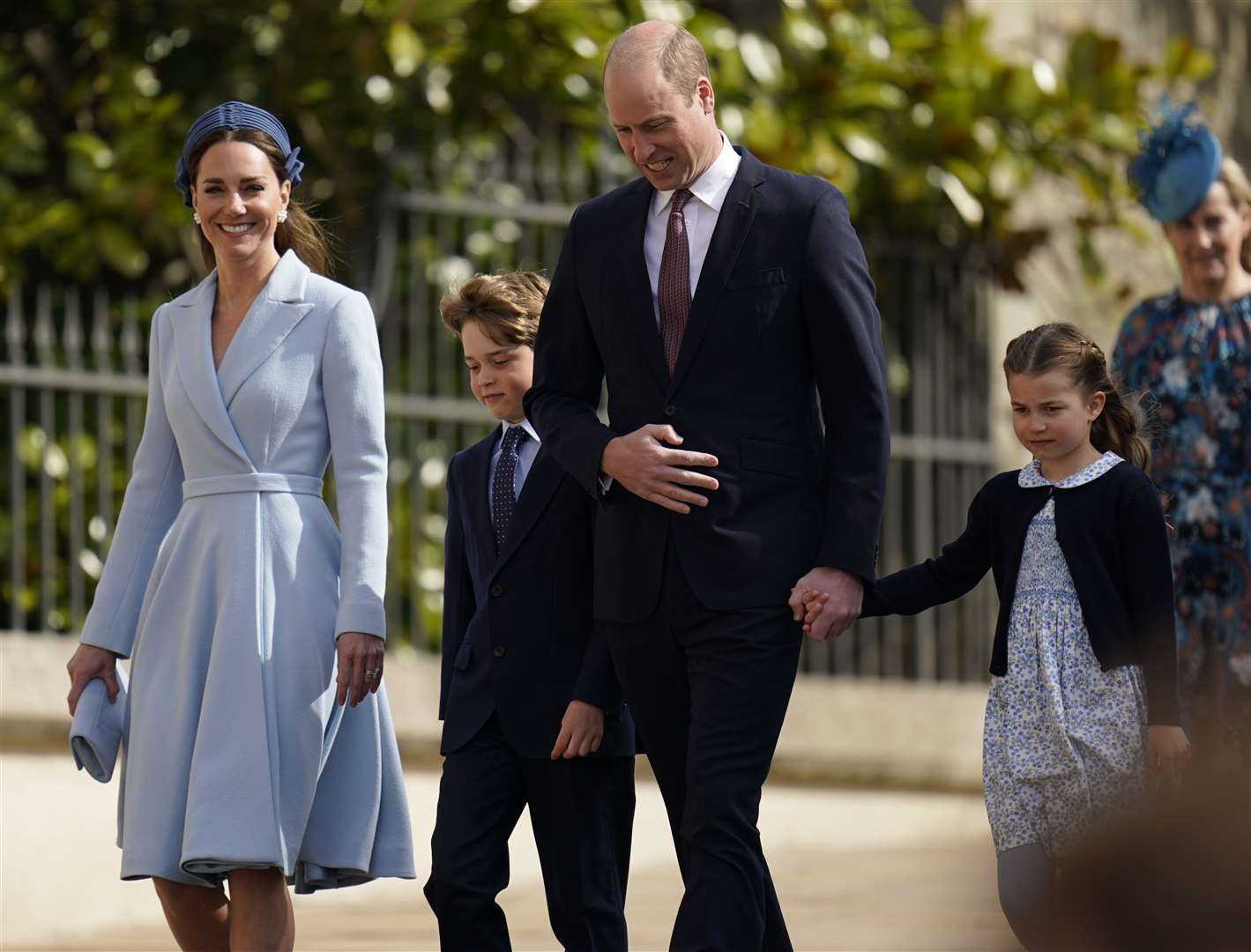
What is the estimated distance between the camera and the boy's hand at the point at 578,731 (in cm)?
437

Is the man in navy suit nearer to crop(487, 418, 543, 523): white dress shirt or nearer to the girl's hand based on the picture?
crop(487, 418, 543, 523): white dress shirt

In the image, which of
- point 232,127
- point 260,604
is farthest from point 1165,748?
point 232,127

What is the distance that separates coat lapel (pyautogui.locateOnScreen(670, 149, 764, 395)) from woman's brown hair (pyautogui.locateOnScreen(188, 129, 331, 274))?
95 centimetres

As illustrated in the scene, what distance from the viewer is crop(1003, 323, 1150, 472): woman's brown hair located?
14.3ft

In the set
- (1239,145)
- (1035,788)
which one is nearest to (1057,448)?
(1035,788)

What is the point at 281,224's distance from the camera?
15.1 ft

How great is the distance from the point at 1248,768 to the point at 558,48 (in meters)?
5.96

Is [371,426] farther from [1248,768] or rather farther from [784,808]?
[784,808]

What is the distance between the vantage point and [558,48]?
8234mm

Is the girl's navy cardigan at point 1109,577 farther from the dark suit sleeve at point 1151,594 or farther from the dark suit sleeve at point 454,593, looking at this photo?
the dark suit sleeve at point 454,593

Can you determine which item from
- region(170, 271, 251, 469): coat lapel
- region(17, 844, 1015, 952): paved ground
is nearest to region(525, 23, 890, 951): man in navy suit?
region(170, 271, 251, 469): coat lapel

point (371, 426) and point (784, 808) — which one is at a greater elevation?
point (371, 426)

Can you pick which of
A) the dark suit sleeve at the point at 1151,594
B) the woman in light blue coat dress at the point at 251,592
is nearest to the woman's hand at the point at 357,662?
the woman in light blue coat dress at the point at 251,592

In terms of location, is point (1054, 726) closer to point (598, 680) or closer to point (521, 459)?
point (598, 680)
